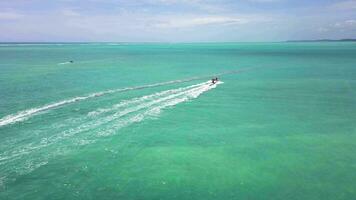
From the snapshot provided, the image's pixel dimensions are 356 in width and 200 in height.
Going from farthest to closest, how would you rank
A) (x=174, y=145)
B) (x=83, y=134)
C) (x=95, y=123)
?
(x=95, y=123)
(x=83, y=134)
(x=174, y=145)

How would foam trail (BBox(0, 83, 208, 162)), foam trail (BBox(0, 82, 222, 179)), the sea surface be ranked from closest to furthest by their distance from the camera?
the sea surface, foam trail (BBox(0, 82, 222, 179)), foam trail (BBox(0, 83, 208, 162))

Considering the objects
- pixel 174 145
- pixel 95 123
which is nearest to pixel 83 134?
pixel 95 123

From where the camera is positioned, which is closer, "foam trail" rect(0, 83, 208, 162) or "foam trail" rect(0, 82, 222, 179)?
"foam trail" rect(0, 82, 222, 179)

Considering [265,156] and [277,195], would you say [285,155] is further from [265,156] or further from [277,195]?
[277,195]

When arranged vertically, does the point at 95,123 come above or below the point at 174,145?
above

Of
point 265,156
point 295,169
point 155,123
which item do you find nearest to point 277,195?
point 295,169

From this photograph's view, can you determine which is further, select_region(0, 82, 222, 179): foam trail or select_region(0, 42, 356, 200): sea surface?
select_region(0, 82, 222, 179): foam trail

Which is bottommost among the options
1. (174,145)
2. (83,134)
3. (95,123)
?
(174,145)

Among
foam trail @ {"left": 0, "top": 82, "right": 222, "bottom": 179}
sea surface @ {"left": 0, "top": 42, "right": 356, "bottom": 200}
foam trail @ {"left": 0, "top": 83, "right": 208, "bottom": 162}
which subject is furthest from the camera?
foam trail @ {"left": 0, "top": 83, "right": 208, "bottom": 162}

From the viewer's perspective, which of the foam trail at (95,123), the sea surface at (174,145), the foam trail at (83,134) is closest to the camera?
the sea surface at (174,145)

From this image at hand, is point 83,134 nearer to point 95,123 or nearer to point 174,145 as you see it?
point 95,123

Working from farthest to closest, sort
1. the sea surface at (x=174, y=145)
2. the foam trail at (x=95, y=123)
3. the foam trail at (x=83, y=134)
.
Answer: the foam trail at (x=95, y=123) → the foam trail at (x=83, y=134) → the sea surface at (x=174, y=145)
